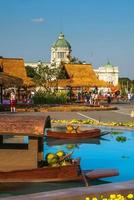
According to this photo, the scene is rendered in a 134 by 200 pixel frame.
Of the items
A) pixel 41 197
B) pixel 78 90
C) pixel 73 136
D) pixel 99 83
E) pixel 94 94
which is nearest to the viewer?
pixel 41 197

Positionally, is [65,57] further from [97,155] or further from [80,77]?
→ [97,155]

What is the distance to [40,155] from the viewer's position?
33.4 feet

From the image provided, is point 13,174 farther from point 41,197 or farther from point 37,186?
point 41,197

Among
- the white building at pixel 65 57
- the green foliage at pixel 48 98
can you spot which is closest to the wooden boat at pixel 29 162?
the green foliage at pixel 48 98

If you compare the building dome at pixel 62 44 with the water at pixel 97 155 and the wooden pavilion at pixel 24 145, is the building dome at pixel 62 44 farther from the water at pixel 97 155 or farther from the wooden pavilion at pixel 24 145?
the wooden pavilion at pixel 24 145

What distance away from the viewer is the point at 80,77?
5344cm

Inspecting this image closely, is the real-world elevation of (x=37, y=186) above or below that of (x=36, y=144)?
below

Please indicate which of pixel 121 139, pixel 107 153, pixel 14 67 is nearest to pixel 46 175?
pixel 107 153

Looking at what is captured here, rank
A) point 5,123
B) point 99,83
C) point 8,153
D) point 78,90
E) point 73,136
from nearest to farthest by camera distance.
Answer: point 5,123 < point 8,153 < point 73,136 < point 99,83 < point 78,90

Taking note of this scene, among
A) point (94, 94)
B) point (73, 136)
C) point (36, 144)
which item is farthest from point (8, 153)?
point (94, 94)

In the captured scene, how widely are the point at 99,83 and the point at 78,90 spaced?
8580mm

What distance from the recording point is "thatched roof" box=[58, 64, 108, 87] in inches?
2057

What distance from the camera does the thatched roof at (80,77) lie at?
52.2 meters

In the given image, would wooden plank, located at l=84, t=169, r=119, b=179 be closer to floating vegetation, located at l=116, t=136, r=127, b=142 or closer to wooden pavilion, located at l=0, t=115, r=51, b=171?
wooden pavilion, located at l=0, t=115, r=51, b=171
